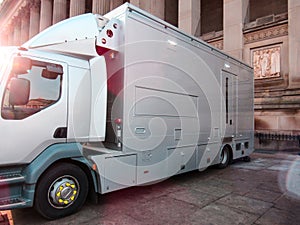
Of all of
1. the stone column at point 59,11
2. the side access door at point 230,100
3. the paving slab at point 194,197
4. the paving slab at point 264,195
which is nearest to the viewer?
the paving slab at point 194,197

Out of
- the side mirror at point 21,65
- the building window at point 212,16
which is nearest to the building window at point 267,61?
the building window at point 212,16

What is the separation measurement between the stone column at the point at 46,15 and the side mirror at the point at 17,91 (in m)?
31.3

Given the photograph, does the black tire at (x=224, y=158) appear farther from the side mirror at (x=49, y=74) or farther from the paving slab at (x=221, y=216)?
the side mirror at (x=49, y=74)

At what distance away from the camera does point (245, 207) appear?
4402mm

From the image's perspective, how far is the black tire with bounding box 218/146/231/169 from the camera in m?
7.58

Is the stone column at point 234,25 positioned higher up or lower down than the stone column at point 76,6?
lower down

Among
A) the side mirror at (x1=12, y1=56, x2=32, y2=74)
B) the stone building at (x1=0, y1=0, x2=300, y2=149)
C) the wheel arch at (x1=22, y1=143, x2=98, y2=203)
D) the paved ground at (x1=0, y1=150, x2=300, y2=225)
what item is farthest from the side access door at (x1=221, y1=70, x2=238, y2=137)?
the stone building at (x1=0, y1=0, x2=300, y2=149)

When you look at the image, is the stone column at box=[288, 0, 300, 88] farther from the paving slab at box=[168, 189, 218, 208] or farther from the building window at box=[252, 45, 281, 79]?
the paving slab at box=[168, 189, 218, 208]

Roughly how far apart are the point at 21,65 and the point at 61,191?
2.00 metres

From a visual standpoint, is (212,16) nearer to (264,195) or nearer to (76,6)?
(76,6)

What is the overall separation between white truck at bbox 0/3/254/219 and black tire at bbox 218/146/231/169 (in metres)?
1.77

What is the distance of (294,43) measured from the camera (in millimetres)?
13242

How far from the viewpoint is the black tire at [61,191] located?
11.8 ft

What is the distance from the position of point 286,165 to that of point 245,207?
5172 millimetres
